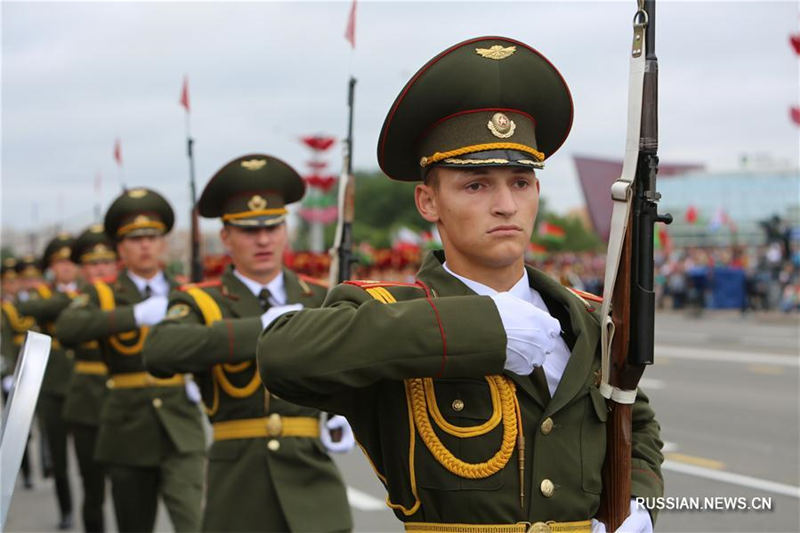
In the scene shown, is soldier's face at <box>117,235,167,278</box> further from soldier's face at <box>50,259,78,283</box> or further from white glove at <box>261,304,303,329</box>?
soldier's face at <box>50,259,78,283</box>

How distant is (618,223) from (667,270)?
1076 inches

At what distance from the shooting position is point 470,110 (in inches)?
104

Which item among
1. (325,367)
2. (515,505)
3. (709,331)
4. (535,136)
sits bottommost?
(709,331)

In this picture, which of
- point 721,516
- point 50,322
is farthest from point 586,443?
point 50,322

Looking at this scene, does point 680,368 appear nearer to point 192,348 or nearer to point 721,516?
point 721,516

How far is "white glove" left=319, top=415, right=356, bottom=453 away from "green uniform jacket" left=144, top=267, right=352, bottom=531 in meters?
0.06

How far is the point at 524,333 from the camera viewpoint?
237cm

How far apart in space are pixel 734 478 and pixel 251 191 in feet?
16.6

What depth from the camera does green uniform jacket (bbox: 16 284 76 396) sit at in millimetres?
9195

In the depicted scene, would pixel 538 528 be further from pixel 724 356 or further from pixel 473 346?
pixel 724 356

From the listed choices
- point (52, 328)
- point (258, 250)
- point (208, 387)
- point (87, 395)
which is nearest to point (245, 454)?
point (208, 387)

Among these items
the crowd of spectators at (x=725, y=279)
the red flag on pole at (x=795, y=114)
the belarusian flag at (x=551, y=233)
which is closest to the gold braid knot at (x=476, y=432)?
the red flag on pole at (x=795, y=114)

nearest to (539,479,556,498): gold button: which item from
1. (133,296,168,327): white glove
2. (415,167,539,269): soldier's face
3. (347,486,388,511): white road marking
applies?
(415,167,539,269): soldier's face

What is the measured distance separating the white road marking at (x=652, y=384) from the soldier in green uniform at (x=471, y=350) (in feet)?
36.3
